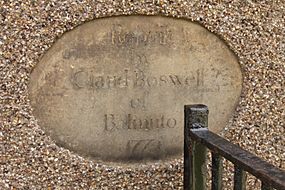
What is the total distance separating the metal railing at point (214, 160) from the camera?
100 centimetres

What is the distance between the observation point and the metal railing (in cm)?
100

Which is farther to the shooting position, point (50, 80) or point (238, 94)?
point (238, 94)

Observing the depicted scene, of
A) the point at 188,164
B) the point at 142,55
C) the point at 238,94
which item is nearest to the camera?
the point at 188,164

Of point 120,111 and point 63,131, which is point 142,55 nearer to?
Result: point 120,111

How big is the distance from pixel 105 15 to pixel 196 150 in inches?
17.9

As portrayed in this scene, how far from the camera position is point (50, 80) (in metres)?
1.49

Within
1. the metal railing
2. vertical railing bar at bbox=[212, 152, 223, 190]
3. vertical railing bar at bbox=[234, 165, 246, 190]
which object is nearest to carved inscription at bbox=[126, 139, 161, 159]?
the metal railing

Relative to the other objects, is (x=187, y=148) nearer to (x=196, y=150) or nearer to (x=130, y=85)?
(x=196, y=150)

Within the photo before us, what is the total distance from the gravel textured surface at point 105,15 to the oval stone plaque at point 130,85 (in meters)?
0.03

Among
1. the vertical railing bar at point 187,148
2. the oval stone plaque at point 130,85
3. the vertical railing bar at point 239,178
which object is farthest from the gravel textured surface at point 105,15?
the vertical railing bar at point 239,178

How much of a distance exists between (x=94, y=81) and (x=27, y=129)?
0.23 metres

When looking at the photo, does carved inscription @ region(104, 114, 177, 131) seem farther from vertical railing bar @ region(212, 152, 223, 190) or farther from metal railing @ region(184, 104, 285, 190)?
vertical railing bar @ region(212, 152, 223, 190)

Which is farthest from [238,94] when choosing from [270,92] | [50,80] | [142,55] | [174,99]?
[50,80]

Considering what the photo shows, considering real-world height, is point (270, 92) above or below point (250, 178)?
above
